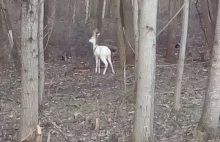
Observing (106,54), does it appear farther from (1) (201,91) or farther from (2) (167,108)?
(2) (167,108)

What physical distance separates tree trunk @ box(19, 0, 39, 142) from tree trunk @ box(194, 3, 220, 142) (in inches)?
107

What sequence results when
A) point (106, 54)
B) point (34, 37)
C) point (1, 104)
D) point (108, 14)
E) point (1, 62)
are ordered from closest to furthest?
point (34, 37), point (1, 104), point (106, 54), point (1, 62), point (108, 14)

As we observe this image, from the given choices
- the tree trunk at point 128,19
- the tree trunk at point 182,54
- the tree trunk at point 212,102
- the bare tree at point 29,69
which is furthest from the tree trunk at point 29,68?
the tree trunk at point 128,19

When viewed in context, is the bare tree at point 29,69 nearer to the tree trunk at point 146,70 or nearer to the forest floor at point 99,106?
the forest floor at point 99,106

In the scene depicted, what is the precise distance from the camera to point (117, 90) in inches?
475

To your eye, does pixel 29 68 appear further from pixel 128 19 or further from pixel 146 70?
pixel 128 19

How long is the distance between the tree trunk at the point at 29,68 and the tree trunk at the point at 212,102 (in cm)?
271

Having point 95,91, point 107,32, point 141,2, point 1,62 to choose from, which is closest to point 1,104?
point 95,91

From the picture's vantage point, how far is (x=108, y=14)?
33.8 m

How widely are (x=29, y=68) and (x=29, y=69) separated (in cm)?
3

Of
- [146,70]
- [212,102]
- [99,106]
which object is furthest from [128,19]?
[146,70]

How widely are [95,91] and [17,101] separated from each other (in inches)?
83.8

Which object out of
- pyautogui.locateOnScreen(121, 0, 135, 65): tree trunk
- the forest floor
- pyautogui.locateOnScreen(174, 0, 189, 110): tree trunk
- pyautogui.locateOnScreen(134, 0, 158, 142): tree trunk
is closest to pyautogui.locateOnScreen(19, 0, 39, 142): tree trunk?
the forest floor

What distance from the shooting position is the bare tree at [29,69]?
6.96 metres
